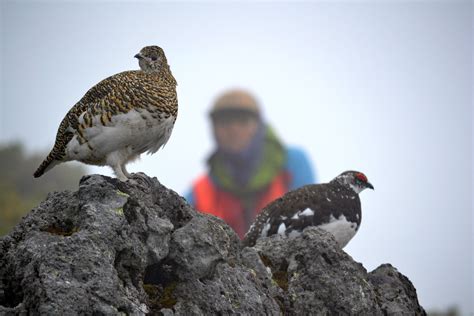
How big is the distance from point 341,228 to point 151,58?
12.7 ft

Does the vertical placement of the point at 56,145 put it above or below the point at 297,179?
below

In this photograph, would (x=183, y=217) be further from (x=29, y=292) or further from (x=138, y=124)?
(x=29, y=292)

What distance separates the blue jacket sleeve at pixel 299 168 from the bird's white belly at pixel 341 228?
152ft

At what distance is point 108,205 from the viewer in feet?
25.4

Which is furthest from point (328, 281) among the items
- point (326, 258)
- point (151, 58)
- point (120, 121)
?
point (151, 58)

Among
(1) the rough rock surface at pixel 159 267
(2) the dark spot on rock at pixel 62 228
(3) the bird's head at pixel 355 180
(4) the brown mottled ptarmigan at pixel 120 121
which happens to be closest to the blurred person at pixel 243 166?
(3) the bird's head at pixel 355 180

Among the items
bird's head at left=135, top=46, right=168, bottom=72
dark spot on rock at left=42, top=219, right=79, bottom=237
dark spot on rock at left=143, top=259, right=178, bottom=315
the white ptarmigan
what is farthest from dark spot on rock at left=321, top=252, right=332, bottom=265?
bird's head at left=135, top=46, right=168, bottom=72

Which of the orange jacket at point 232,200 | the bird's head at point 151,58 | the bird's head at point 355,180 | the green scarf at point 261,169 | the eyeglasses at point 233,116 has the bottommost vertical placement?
the bird's head at point 151,58

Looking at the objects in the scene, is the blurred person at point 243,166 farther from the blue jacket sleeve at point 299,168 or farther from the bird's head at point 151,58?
the bird's head at point 151,58

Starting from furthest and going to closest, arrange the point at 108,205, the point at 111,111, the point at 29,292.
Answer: the point at 111,111, the point at 108,205, the point at 29,292

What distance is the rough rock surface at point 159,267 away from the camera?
22.9 feet

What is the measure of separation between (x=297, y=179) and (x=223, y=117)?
7.77 metres

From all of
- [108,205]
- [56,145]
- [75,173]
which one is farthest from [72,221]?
[75,173]

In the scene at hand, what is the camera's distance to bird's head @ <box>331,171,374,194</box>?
41.5ft
